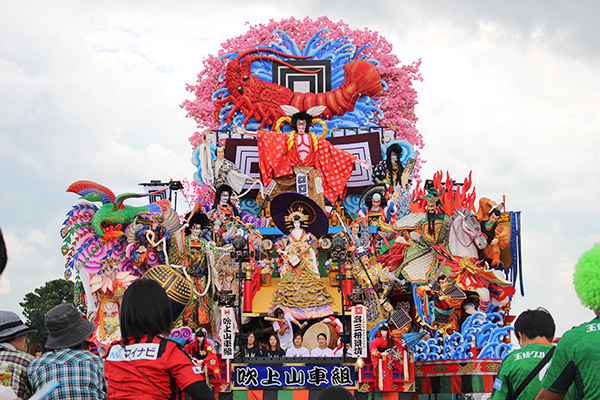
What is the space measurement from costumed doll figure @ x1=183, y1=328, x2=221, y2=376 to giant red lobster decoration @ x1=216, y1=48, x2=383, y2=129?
28.2 ft

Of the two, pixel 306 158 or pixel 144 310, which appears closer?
pixel 144 310

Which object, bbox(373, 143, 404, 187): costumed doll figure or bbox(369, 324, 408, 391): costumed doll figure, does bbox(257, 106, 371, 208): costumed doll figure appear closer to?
bbox(373, 143, 404, 187): costumed doll figure

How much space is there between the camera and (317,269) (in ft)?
42.6

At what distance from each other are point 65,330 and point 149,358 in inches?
32.3

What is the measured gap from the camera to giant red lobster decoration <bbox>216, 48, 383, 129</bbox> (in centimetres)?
1875

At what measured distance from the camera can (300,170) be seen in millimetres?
16547

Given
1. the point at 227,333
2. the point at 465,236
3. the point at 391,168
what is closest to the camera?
the point at 227,333

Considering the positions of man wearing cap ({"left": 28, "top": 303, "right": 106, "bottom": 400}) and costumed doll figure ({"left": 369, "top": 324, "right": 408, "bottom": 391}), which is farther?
costumed doll figure ({"left": 369, "top": 324, "right": 408, "bottom": 391})

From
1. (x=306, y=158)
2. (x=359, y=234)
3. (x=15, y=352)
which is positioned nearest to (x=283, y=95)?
(x=306, y=158)

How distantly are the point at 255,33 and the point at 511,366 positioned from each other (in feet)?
57.7

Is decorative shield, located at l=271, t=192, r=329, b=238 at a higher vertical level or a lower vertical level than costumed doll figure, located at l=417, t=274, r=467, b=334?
higher

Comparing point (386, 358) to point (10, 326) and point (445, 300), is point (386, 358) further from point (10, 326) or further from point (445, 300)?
point (10, 326)

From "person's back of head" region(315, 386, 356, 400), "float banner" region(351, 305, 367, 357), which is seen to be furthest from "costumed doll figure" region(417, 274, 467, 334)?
"person's back of head" region(315, 386, 356, 400)

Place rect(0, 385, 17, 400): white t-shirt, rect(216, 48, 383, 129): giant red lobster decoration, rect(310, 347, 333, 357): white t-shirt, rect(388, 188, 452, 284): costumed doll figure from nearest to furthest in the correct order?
1. rect(0, 385, 17, 400): white t-shirt
2. rect(310, 347, 333, 357): white t-shirt
3. rect(388, 188, 452, 284): costumed doll figure
4. rect(216, 48, 383, 129): giant red lobster decoration
